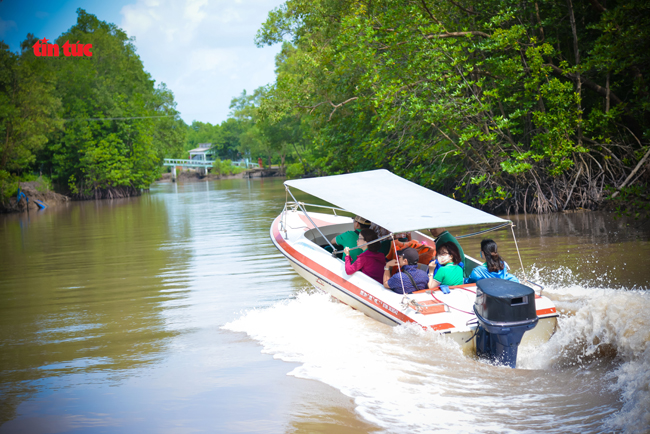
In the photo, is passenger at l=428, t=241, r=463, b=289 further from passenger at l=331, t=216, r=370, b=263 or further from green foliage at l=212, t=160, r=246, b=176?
green foliage at l=212, t=160, r=246, b=176

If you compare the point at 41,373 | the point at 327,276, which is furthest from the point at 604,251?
the point at 41,373

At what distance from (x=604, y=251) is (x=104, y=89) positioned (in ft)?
117

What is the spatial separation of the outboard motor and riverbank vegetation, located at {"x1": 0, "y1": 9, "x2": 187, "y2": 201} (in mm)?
29465

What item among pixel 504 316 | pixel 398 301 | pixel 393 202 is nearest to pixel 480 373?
pixel 504 316

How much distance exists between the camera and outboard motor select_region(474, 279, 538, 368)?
13.1ft

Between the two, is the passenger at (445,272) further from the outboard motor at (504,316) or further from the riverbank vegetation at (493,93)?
the riverbank vegetation at (493,93)

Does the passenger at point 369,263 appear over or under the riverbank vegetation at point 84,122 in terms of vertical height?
under

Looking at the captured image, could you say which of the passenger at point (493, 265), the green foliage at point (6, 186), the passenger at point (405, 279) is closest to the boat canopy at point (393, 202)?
the passenger at point (493, 265)

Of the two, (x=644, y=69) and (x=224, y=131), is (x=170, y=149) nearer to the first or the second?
(x=644, y=69)

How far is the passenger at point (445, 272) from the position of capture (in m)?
5.09

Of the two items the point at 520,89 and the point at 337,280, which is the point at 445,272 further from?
the point at 520,89

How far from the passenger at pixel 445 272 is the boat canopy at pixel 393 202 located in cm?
35

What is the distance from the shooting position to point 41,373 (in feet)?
15.4

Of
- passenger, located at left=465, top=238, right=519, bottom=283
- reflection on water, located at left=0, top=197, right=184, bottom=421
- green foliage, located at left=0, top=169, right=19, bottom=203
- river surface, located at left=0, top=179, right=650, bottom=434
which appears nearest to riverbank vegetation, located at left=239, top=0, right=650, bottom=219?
river surface, located at left=0, top=179, right=650, bottom=434
